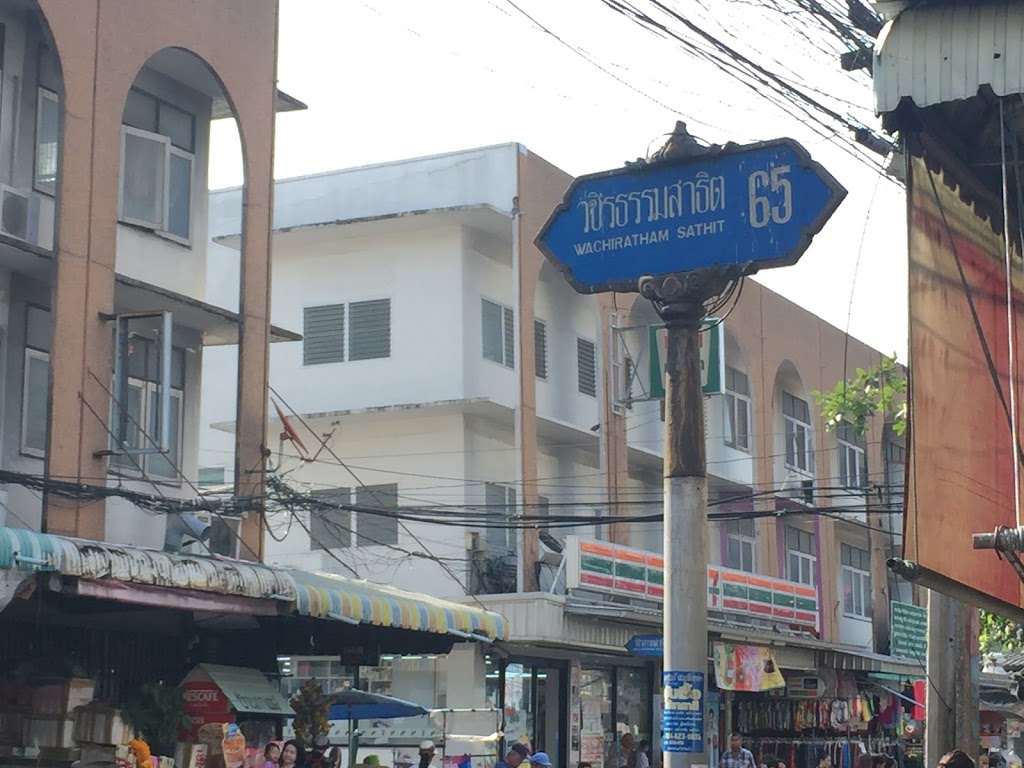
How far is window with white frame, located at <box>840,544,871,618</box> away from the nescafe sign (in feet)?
78.7

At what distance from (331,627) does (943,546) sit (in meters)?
11.3

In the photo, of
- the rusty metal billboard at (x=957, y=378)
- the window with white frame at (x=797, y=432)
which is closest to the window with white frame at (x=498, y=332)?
the window with white frame at (x=797, y=432)

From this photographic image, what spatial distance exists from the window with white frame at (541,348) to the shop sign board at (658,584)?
11.0ft

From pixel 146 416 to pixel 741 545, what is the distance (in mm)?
17483

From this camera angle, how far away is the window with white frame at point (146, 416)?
1673 cm

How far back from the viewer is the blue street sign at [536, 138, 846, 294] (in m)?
9.00

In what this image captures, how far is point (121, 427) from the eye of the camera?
16.4m

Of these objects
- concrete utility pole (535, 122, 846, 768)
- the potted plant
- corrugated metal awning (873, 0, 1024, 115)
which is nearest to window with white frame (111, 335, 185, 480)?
the potted plant

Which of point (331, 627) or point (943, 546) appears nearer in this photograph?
point (943, 546)

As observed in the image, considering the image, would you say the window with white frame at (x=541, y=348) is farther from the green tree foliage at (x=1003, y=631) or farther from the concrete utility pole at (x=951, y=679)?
the concrete utility pole at (x=951, y=679)

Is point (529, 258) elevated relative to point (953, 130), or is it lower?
elevated

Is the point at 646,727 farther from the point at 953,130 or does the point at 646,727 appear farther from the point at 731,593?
the point at 953,130

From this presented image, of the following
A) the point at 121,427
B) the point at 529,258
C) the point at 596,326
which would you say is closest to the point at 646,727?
the point at 596,326

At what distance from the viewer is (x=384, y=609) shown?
1591 centimetres
